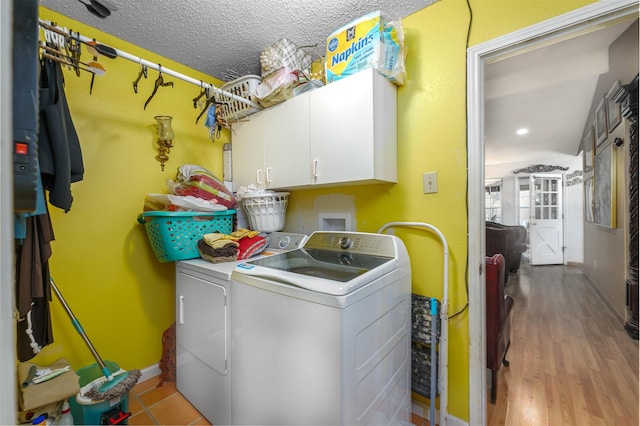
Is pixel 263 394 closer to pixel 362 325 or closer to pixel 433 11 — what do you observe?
pixel 362 325

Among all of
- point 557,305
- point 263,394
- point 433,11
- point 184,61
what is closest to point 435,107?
point 433,11

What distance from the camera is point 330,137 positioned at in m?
1.50

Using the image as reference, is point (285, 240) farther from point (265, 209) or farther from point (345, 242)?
point (345, 242)

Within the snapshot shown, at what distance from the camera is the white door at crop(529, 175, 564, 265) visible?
5.65m

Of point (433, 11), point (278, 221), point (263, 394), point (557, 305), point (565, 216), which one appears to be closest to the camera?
point (263, 394)

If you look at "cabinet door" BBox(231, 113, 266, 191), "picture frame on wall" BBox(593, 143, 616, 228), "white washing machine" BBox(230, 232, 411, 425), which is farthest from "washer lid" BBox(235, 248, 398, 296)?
"picture frame on wall" BBox(593, 143, 616, 228)

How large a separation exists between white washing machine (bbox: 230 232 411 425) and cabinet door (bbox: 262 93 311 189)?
1.88 feet

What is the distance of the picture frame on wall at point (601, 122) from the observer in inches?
119

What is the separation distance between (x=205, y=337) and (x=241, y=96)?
1629mm

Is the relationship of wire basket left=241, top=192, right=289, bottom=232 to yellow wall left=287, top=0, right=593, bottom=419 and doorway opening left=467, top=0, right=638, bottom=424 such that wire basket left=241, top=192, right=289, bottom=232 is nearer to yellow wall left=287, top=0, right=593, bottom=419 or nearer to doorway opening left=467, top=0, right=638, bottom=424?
yellow wall left=287, top=0, right=593, bottom=419

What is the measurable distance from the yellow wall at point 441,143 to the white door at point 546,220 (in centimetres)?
580

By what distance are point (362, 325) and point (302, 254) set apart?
659 millimetres

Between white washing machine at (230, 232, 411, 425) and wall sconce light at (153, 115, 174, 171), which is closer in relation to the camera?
white washing machine at (230, 232, 411, 425)

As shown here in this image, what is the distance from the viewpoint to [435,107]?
1458 mm
